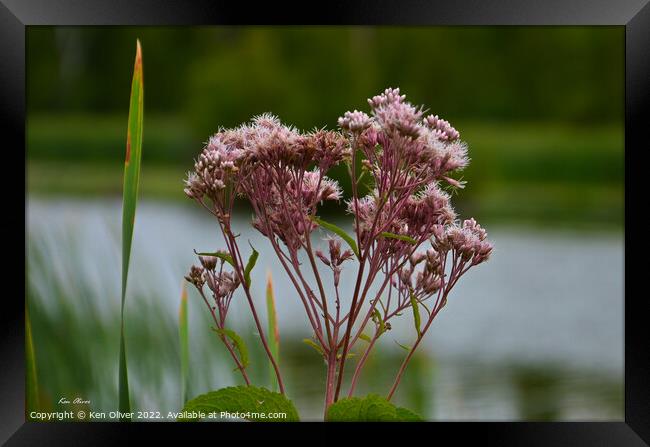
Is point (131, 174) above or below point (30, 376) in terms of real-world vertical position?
above

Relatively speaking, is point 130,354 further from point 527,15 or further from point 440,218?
point 527,15

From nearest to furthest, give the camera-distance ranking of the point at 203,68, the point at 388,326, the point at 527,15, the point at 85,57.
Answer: the point at 388,326 → the point at 527,15 → the point at 85,57 → the point at 203,68

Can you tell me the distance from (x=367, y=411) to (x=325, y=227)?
345 mm

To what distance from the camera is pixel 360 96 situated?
9.58 m

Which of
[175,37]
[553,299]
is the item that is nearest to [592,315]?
[553,299]

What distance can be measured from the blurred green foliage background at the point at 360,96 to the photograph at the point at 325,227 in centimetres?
5

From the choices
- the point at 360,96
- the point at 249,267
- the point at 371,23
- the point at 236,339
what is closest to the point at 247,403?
the point at 236,339

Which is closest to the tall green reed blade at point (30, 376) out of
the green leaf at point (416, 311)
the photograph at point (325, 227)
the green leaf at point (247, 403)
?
the photograph at point (325, 227)

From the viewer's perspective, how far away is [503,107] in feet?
37.3

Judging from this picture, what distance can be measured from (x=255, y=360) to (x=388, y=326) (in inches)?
49.9

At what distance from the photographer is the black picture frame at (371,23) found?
5.16 feet

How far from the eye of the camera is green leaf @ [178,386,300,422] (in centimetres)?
150

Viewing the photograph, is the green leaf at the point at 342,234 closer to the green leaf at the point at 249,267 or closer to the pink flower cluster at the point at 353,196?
the pink flower cluster at the point at 353,196

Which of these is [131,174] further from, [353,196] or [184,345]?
[184,345]
